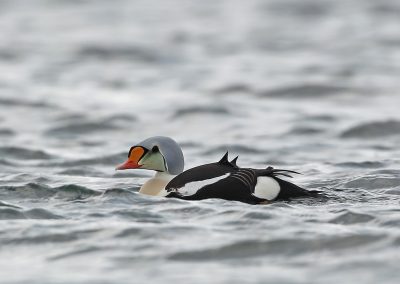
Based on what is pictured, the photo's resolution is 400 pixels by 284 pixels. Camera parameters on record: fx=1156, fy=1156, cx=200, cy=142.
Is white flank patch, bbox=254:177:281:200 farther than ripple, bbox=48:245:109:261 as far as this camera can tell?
Yes

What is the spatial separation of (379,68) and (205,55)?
3873mm

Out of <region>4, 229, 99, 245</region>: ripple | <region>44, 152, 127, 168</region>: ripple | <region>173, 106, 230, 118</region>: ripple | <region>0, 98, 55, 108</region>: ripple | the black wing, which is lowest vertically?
<region>4, 229, 99, 245</region>: ripple

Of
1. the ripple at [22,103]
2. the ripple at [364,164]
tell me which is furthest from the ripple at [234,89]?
the ripple at [364,164]

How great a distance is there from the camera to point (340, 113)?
1794 cm

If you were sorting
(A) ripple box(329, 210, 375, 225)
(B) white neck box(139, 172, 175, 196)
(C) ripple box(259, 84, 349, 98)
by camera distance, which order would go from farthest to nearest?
(C) ripple box(259, 84, 349, 98), (B) white neck box(139, 172, 175, 196), (A) ripple box(329, 210, 375, 225)

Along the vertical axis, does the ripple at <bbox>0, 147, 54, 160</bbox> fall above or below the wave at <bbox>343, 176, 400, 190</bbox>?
above

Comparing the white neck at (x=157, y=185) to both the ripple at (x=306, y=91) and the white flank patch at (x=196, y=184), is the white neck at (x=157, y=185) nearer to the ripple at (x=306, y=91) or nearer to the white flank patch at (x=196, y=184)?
the white flank patch at (x=196, y=184)

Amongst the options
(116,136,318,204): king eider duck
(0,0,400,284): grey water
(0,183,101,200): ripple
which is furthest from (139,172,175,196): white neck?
(0,183,101,200): ripple

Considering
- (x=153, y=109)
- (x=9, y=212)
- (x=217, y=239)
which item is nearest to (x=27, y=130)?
(x=153, y=109)

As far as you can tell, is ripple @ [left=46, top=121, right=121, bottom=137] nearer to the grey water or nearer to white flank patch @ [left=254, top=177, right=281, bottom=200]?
the grey water

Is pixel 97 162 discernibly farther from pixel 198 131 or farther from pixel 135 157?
pixel 135 157

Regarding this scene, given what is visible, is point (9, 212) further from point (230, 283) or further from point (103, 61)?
→ point (103, 61)

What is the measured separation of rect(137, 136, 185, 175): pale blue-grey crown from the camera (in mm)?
10039

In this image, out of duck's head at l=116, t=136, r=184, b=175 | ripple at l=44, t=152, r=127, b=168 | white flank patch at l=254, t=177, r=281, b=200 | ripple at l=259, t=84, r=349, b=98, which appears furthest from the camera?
ripple at l=259, t=84, r=349, b=98
